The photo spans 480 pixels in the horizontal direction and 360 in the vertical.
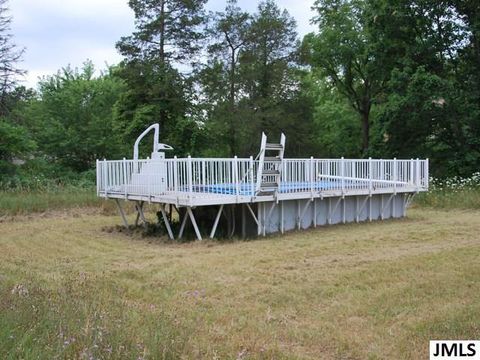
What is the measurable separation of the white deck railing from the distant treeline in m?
10.3

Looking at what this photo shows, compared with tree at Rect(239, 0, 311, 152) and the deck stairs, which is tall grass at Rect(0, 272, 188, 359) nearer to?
the deck stairs

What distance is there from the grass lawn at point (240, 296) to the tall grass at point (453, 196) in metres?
6.73

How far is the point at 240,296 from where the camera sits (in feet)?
19.1

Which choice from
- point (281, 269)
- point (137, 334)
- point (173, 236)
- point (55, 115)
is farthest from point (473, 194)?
point (55, 115)

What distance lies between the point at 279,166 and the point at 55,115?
2010 centimetres

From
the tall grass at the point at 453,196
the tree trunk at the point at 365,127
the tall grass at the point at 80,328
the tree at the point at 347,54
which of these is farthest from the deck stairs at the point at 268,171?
the tree trunk at the point at 365,127

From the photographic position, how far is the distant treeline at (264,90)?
23500mm

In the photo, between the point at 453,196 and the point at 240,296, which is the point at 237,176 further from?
the point at 453,196

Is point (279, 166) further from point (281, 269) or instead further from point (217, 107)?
point (217, 107)

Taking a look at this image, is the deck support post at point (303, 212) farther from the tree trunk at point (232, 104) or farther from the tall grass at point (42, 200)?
the tree trunk at point (232, 104)

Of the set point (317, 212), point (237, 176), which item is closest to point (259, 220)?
point (237, 176)

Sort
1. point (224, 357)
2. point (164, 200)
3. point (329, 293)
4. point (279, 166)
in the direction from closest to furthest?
point (224, 357) < point (329, 293) < point (164, 200) < point (279, 166)

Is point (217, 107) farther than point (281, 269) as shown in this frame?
Yes

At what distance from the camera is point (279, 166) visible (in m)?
10.5
